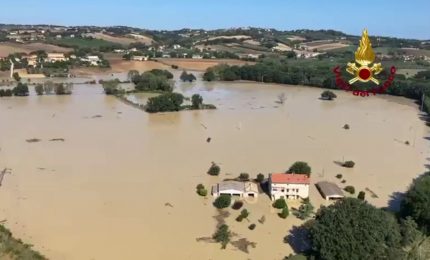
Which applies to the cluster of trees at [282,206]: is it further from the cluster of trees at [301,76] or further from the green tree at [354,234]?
the cluster of trees at [301,76]

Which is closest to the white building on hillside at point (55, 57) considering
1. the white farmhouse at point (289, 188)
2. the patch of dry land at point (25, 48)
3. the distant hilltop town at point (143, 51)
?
the distant hilltop town at point (143, 51)

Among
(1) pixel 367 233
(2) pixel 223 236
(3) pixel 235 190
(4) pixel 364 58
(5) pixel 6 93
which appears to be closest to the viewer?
(4) pixel 364 58

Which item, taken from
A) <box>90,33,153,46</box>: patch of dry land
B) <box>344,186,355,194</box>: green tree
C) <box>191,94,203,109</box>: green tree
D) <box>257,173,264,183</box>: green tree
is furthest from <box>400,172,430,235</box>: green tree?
<box>90,33,153,46</box>: patch of dry land

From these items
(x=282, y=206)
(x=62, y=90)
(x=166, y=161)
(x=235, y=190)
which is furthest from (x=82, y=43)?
(x=282, y=206)

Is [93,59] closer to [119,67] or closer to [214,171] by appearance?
[119,67]

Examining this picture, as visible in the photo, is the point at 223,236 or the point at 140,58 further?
the point at 140,58

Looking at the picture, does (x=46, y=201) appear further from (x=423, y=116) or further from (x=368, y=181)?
(x=423, y=116)
